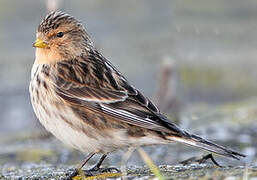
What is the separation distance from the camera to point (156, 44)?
60.6 ft

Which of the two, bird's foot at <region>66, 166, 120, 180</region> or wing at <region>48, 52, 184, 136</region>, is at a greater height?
wing at <region>48, 52, 184, 136</region>

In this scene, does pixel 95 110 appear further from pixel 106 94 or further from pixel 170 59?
pixel 170 59

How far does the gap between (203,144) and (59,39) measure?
7.55 feet

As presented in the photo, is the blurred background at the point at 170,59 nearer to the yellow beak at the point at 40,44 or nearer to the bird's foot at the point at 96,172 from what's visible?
the bird's foot at the point at 96,172

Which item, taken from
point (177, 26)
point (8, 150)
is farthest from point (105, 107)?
point (177, 26)

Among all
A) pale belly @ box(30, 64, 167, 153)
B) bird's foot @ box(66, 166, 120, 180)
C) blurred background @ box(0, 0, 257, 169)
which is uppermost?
blurred background @ box(0, 0, 257, 169)

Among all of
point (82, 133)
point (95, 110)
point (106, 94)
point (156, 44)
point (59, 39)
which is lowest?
point (82, 133)

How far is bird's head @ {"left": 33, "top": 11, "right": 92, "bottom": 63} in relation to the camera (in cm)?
728

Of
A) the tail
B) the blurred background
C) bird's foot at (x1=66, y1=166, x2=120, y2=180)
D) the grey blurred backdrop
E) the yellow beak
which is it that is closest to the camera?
the tail

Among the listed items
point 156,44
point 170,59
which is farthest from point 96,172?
point 156,44

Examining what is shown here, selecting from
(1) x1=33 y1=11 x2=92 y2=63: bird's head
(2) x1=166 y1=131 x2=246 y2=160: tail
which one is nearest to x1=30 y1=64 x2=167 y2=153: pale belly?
(2) x1=166 y1=131 x2=246 y2=160: tail

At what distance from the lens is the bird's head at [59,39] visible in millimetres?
7281

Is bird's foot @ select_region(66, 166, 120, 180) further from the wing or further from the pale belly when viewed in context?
the wing

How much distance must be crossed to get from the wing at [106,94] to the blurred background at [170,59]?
83.9 inches
